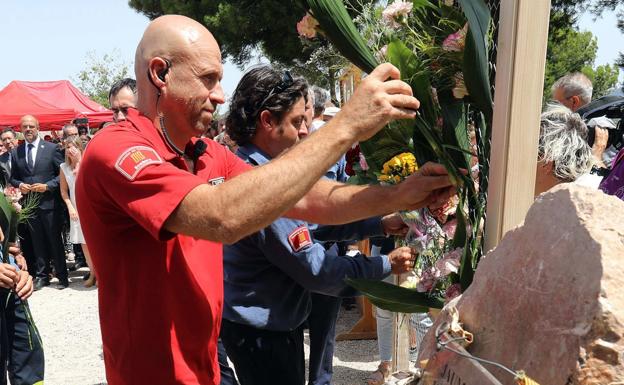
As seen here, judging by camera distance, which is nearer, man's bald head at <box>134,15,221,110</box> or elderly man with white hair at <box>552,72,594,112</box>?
man's bald head at <box>134,15,221,110</box>

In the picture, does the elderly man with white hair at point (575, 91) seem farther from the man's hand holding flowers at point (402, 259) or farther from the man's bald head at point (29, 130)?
the man's bald head at point (29, 130)

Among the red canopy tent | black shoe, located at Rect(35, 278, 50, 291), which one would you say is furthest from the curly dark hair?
the red canopy tent

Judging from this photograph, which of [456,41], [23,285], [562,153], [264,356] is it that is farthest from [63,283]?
[456,41]

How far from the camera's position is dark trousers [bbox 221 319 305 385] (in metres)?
2.72

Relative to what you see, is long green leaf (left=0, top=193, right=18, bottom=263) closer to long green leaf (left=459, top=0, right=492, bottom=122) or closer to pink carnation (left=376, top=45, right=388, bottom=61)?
pink carnation (left=376, top=45, right=388, bottom=61)

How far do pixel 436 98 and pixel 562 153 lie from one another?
127cm

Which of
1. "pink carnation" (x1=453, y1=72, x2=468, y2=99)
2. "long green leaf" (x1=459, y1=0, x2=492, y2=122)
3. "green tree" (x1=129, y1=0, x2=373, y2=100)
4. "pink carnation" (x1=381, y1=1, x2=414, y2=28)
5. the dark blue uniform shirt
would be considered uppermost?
"green tree" (x1=129, y1=0, x2=373, y2=100)

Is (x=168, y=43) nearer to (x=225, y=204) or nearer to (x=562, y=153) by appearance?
(x=225, y=204)

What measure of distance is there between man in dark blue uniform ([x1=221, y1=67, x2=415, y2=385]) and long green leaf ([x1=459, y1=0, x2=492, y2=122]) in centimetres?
117

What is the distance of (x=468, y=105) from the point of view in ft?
5.66

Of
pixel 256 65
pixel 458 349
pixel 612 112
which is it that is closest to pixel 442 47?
pixel 458 349

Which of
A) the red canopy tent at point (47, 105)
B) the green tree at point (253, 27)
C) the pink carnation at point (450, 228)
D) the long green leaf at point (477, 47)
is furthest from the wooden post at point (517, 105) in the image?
the green tree at point (253, 27)

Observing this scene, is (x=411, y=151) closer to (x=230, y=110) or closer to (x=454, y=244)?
(x=454, y=244)

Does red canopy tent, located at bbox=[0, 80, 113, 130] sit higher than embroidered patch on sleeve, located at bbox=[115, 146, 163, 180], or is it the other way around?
red canopy tent, located at bbox=[0, 80, 113, 130]
